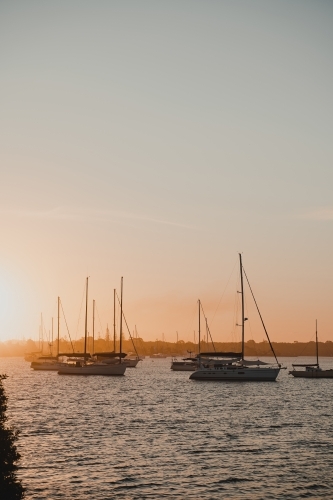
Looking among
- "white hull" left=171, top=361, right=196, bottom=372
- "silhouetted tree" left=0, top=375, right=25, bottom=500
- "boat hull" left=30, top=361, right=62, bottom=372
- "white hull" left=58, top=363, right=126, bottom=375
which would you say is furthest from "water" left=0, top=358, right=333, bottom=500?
"white hull" left=171, top=361, right=196, bottom=372

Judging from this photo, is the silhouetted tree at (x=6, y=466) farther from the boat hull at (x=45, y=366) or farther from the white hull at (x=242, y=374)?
the boat hull at (x=45, y=366)

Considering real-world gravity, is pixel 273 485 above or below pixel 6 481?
below

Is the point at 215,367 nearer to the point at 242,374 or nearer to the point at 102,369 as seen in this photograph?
the point at 242,374

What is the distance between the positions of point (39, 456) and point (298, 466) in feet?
46.1

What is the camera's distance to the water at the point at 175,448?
96.8 ft

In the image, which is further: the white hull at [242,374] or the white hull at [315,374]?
the white hull at [315,374]

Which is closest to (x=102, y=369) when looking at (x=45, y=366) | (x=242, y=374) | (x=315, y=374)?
(x=242, y=374)

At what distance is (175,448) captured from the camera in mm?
39312

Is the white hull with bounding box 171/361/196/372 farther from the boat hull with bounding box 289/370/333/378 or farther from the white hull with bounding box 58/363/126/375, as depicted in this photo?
the white hull with bounding box 58/363/126/375

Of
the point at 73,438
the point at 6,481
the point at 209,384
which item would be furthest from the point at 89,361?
the point at 6,481

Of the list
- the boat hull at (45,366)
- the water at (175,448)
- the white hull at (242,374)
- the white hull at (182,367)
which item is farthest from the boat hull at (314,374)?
the boat hull at (45,366)

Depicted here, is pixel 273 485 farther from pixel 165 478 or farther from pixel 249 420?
pixel 249 420

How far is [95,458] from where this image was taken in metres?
36.2

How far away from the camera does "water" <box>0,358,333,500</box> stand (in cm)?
2952
